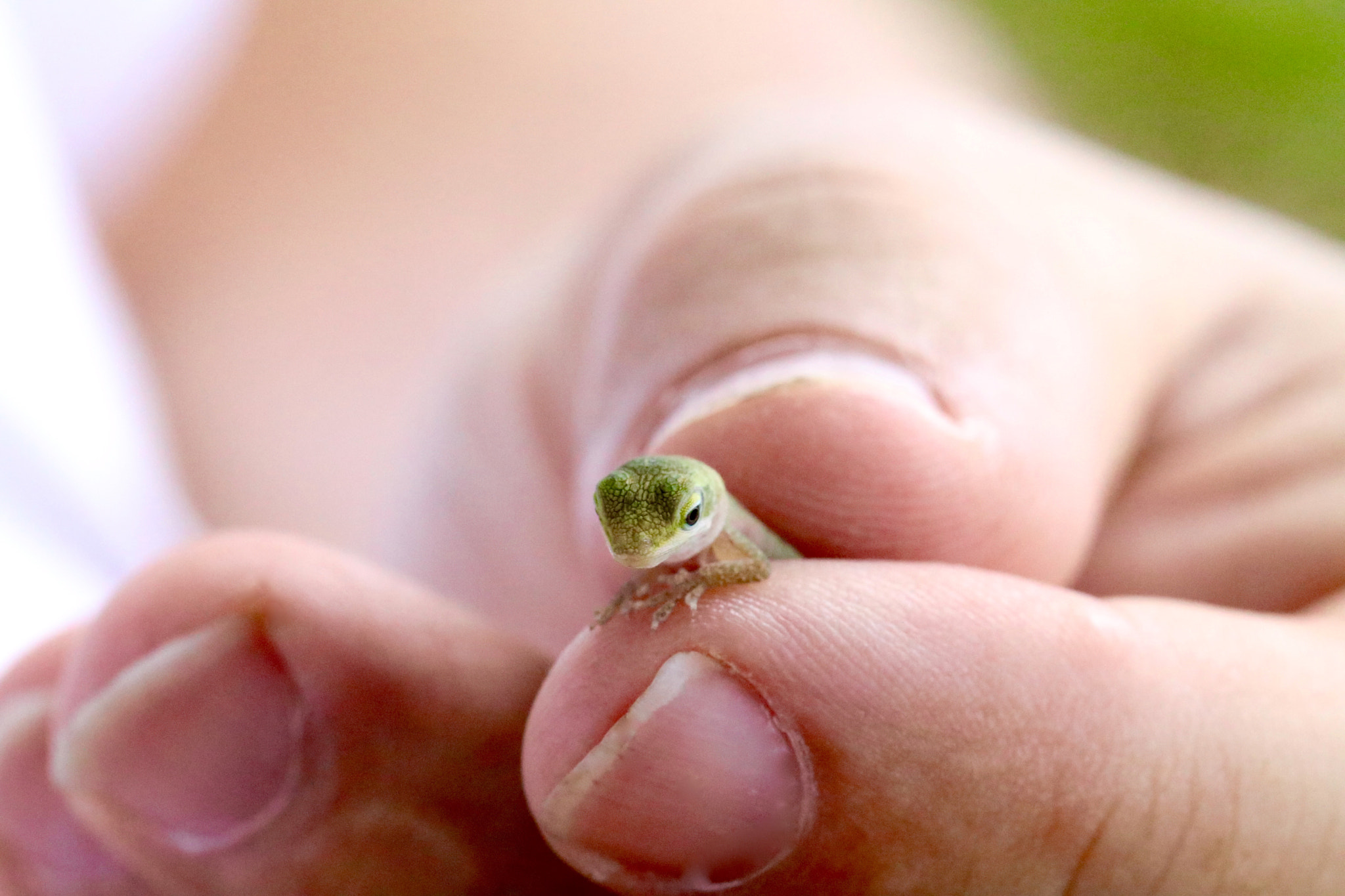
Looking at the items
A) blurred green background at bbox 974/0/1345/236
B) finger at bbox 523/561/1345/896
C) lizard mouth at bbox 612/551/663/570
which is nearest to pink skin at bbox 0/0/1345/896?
finger at bbox 523/561/1345/896

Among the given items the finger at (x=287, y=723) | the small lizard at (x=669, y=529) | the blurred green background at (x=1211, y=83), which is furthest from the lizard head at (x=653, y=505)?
the blurred green background at (x=1211, y=83)

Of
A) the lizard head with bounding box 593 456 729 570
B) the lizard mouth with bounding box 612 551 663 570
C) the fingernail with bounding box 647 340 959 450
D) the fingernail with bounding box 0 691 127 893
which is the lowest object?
the fingernail with bounding box 0 691 127 893

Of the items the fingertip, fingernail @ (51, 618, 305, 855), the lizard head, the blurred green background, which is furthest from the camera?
the blurred green background

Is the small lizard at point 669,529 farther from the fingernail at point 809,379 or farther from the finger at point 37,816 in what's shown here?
the finger at point 37,816

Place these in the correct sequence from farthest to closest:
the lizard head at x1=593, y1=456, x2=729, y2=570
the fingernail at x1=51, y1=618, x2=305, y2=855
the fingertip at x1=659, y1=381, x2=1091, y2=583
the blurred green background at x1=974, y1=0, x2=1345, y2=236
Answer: the blurred green background at x1=974, y1=0, x2=1345, y2=236
the fingernail at x1=51, y1=618, x2=305, y2=855
the fingertip at x1=659, y1=381, x2=1091, y2=583
the lizard head at x1=593, y1=456, x2=729, y2=570

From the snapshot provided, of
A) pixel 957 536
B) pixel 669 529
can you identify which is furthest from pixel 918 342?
pixel 669 529

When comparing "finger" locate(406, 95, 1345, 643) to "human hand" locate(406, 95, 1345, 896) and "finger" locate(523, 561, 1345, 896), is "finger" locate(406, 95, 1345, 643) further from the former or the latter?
"finger" locate(523, 561, 1345, 896)

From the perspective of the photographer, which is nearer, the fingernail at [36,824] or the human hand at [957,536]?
the human hand at [957,536]

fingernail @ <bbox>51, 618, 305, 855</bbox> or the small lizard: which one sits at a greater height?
the small lizard
